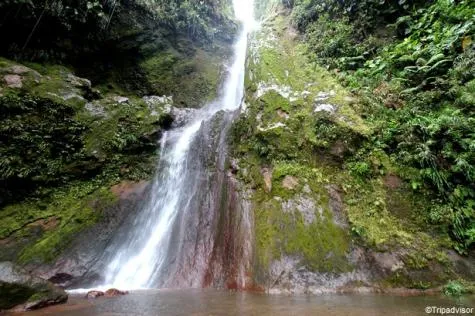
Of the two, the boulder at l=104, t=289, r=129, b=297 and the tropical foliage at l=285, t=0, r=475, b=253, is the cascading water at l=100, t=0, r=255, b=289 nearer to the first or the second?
the boulder at l=104, t=289, r=129, b=297

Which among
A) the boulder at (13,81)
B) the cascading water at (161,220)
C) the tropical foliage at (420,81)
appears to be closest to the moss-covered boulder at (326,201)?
the tropical foliage at (420,81)

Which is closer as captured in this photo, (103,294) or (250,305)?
(250,305)

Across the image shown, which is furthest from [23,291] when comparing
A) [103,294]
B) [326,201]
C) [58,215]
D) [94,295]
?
[326,201]

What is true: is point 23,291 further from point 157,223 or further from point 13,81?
point 13,81

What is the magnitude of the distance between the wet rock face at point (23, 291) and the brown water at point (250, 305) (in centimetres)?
28

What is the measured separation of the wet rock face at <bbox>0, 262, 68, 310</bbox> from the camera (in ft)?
15.6

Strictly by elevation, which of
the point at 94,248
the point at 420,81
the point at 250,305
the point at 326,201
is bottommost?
the point at 250,305

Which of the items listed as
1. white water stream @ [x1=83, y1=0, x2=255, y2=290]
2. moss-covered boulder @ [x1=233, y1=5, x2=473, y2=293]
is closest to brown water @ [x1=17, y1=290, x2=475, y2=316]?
moss-covered boulder @ [x1=233, y1=5, x2=473, y2=293]

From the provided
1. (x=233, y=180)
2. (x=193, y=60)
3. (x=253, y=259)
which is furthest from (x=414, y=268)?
(x=193, y=60)

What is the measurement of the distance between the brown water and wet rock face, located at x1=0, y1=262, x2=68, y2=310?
0.28 m

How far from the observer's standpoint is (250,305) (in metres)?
4.52

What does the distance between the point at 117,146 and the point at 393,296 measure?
351 inches

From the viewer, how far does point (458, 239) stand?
6.25 metres

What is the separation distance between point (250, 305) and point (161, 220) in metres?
5.07
